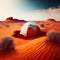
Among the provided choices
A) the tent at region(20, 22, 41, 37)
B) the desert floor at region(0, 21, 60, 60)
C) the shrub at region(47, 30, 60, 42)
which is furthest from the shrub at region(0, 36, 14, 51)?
the shrub at region(47, 30, 60, 42)

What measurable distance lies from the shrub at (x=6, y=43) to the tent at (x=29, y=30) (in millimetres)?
236

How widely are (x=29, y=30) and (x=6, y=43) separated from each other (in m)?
0.43

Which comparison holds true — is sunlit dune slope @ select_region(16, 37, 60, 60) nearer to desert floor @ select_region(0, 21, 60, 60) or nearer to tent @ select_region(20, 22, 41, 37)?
desert floor @ select_region(0, 21, 60, 60)

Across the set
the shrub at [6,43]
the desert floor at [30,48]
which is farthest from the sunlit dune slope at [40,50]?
the shrub at [6,43]

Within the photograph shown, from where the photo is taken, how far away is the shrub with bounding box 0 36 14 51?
→ 8.68 ft

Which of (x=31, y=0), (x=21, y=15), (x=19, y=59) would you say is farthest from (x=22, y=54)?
(x=31, y=0)

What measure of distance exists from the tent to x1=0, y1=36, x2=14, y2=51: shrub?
0.77 feet

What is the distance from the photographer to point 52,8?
9.87ft

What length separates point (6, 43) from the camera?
2670 millimetres

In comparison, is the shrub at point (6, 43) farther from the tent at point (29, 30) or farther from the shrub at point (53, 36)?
the shrub at point (53, 36)

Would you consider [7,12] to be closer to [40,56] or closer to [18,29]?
[18,29]

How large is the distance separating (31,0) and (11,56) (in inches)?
38.1

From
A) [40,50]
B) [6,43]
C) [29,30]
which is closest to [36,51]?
[40,50]

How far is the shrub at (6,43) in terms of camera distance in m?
2.65
